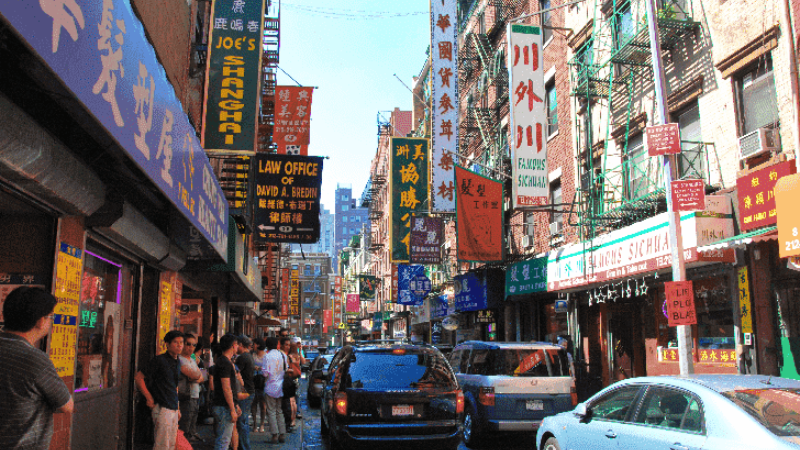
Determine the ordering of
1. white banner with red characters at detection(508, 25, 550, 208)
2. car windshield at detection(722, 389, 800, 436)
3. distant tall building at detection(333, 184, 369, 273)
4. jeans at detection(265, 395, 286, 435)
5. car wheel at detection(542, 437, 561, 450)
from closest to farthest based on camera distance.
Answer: car windshield at detection(722, 389, 800, 436) < car wheel at detection(542, 437, 561, 450) < jeans at detection(265, 395, 286, 435) < white banner with red characters at detection(508, 25, 550, 208) < distant tall building at detection(333, 184, 369, 273)

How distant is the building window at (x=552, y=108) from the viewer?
20631mm

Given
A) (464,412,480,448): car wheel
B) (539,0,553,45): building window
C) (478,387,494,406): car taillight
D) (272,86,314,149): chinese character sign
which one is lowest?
(464,412,480,448): car wheel

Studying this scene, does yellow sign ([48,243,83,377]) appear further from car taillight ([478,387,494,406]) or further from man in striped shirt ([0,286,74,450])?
car taillight ([478,387,494,406])

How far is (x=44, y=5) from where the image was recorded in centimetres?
296

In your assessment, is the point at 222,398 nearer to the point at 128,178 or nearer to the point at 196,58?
the point at 128,178

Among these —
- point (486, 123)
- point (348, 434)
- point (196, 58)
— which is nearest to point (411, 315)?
point (486, 123)

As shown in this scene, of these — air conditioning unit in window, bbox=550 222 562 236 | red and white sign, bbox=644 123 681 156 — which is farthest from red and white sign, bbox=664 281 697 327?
air conditioning unit in window, bbox=550 222 562 236

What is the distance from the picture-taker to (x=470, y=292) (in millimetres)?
24547

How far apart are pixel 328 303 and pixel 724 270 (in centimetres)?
9402

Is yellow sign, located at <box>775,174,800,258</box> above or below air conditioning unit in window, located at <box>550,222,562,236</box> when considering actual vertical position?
below

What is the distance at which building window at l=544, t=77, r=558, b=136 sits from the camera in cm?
2063

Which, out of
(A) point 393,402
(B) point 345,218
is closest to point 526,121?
(A) point 393,402

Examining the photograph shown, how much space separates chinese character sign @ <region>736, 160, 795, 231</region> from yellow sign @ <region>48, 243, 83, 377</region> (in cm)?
1003

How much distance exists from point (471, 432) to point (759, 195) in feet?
21.1
